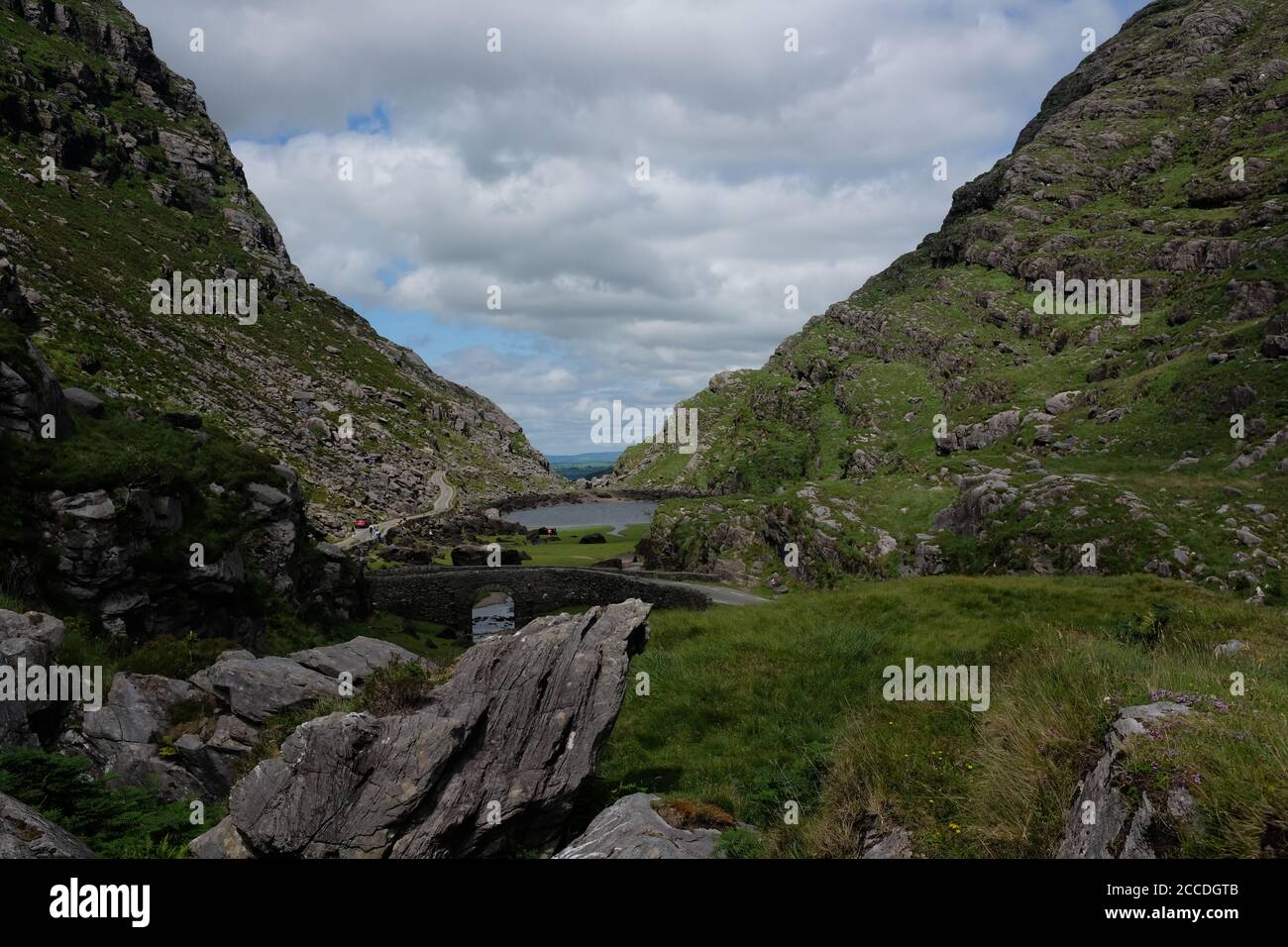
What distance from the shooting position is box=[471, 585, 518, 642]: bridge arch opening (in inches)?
2736

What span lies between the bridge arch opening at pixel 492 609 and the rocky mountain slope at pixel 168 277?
32.6 meters

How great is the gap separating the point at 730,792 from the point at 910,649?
6.89 meters

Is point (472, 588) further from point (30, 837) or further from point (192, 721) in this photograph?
point (30, 837)

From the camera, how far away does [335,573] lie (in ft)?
127

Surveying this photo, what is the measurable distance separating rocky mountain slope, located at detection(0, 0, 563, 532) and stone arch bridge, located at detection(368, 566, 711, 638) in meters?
26.1

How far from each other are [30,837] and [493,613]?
6522 cm

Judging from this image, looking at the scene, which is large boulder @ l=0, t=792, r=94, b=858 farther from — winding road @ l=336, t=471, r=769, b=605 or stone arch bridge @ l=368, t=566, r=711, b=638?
stone arch bridge @ l=368, t=566, r=711, b=638

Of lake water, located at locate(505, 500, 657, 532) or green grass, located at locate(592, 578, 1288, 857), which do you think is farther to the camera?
lake water, located at locate(505, 500, 657, 532)

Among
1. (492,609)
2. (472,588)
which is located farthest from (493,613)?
(472,588)

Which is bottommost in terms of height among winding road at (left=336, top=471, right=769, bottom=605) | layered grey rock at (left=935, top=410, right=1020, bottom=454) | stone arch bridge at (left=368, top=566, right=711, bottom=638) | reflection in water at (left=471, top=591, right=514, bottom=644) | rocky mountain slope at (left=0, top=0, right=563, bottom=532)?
reflection in water at (left=471, top=591, right=514, bottom=644)

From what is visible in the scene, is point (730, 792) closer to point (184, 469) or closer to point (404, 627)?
point (184, 469)

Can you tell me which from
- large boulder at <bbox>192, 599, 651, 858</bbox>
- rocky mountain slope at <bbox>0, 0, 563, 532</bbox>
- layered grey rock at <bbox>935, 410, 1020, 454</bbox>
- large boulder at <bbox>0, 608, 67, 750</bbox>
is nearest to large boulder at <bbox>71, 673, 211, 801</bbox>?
large boulder at <bbox>0, 608, 67, 750</bbox>

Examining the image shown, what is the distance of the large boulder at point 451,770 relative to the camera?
29.3 ft
